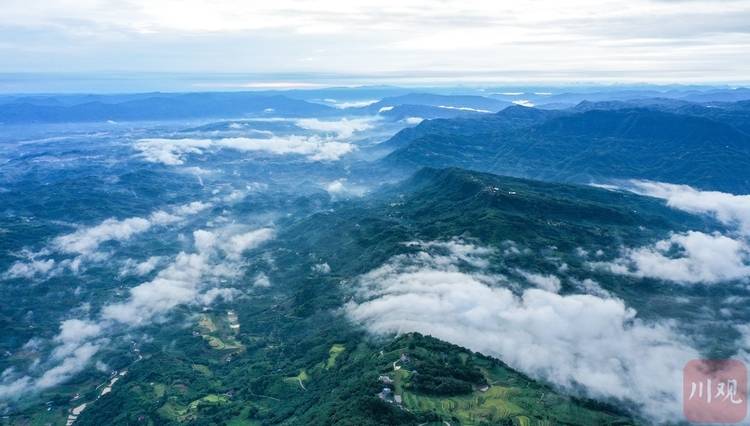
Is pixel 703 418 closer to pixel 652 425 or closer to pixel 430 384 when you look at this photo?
pixel 652 425

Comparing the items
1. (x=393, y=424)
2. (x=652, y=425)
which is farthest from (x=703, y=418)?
(x=393, y=424)

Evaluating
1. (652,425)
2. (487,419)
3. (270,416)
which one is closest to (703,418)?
(652,425)

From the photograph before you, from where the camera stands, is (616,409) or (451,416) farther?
(616,409)

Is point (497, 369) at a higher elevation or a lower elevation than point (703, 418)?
higher

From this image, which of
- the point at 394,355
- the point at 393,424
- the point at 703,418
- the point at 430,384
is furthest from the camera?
the point at 394,355

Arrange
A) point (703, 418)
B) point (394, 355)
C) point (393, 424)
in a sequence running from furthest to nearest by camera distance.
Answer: point (394, 355)
point (703, 418)
point (393, 424)

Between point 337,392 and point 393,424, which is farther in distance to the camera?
point 337,392

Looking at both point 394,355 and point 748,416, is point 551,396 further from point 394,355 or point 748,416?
point 748,416

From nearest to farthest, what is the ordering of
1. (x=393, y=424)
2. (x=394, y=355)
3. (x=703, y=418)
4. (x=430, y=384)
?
(x=393, y=424), (x=430, y=384), (x=703, y=418), (x=394, y=355)

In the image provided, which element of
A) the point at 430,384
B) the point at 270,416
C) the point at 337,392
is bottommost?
the point at 270,416
